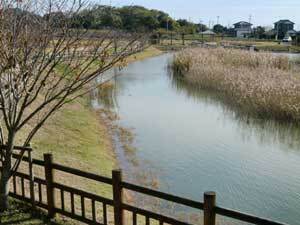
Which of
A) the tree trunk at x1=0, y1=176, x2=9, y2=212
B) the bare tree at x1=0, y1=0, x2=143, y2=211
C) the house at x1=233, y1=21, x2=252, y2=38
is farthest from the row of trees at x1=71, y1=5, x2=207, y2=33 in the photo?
the house at x1=233, y1=21, x2=252, y2=38

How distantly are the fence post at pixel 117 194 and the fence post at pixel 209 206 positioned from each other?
114 cm

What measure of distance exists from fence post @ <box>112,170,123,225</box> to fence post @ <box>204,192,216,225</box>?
1144 millimetres

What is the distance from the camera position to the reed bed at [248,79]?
15.8 m

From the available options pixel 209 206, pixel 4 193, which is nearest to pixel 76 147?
pixel 4 193

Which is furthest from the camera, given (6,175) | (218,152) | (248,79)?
(248,79)

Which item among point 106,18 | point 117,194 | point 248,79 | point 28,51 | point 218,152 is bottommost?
point 218,152

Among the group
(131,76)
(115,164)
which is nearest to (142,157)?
(115,164)

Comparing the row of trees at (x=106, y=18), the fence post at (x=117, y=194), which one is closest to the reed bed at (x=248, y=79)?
the row of trees at (x=106, y=18)

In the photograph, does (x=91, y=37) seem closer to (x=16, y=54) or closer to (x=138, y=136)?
(x=16, y=54)

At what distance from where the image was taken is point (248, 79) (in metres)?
19.3

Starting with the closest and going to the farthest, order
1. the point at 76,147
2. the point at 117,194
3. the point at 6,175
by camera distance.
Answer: the point at 117,194 < the point at 6,175 < the point at 76,147

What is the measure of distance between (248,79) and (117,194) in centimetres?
1538

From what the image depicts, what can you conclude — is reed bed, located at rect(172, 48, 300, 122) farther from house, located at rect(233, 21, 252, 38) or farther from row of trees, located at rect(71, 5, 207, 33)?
house, located at rect(233, 21, 252, 38)

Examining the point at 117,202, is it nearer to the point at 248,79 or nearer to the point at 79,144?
the point at 79,144
